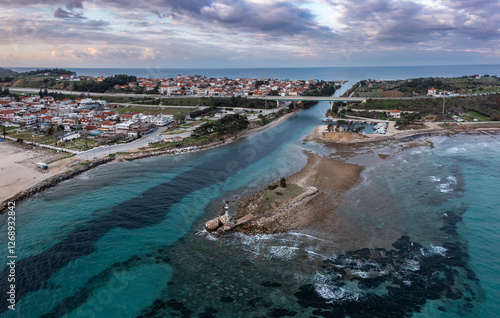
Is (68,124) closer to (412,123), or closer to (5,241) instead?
(5,241)

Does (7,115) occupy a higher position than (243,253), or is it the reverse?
(7,115)

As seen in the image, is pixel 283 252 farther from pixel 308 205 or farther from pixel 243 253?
pixel 308 205

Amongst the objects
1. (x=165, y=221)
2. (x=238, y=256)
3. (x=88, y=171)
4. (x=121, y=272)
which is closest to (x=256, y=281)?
(x=238, y=256)

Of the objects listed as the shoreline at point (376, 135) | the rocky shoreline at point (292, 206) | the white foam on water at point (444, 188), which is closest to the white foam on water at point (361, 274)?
the rocky shoreline at point (292, 206)

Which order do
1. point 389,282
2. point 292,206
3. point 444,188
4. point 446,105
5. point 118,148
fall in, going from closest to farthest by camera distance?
point 389,282
point 292,206
point 444,188
point 118,148
point 446,105

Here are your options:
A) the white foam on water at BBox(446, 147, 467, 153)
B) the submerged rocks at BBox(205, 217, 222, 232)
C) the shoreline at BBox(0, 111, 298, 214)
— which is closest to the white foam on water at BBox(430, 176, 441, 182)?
the white foam on water at BBox(446, 147, 467, 153)

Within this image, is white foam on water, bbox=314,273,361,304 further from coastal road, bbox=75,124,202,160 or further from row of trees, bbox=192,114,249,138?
row of trees, bbox=192,114,249,138

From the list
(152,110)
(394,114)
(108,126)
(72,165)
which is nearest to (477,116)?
(394,114)
